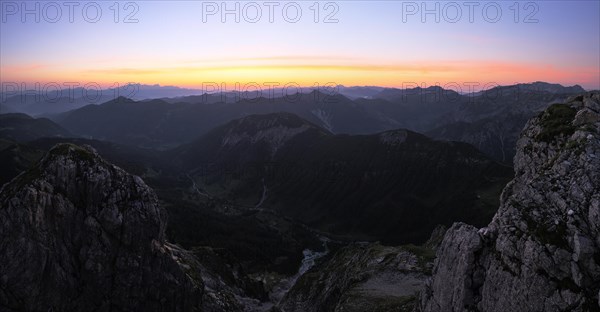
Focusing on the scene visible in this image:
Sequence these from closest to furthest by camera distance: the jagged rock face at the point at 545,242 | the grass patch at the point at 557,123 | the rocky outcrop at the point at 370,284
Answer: the jagged rock face at the point at 545,242
the grass patch at the point at 557,123
the rocky outcrop at the point at 370,284

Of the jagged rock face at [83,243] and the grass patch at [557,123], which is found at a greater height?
the grass patch at [557,123]

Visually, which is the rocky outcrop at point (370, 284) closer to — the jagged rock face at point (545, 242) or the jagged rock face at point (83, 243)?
the jagged rock face at point (545, 242)

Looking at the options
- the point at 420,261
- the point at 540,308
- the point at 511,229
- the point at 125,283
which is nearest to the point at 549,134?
the point at 511,229

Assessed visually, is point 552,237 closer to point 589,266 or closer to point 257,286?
point 589,266

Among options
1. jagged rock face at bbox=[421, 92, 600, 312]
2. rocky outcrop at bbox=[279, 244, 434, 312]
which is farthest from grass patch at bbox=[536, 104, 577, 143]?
rocky outcrop at bbox=[279, 244, 434, 312]

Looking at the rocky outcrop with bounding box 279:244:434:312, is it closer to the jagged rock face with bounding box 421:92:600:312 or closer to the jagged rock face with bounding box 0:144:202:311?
the jagged rock face with bounding box 421:92:600:312

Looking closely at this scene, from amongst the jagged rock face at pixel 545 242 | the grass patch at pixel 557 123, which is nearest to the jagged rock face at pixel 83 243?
the jagged rock face at pixel 545 242

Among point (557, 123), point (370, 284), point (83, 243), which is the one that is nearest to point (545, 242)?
point (557, 123)

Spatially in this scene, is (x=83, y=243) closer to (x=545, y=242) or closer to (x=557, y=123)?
(x=545, y=242)
